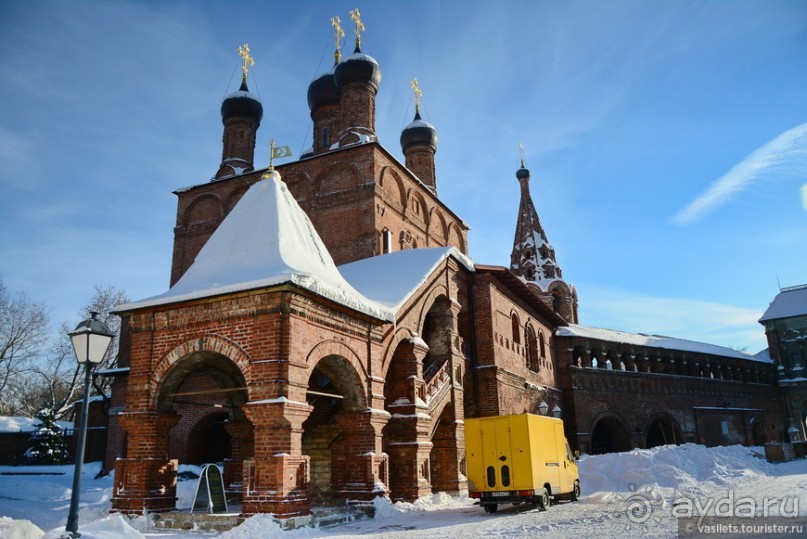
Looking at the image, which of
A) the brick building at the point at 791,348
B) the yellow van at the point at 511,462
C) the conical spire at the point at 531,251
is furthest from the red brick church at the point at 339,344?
the brick building at the point at 791,348

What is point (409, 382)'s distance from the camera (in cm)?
1366

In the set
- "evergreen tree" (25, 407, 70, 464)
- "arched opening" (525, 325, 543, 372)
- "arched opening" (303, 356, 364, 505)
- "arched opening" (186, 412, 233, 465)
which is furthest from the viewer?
"evergreen tree" (25, 407, 70, 464)

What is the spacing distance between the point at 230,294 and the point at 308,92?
18.8 m

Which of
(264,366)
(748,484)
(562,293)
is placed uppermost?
(562,293)

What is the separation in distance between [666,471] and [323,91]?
1930 cm

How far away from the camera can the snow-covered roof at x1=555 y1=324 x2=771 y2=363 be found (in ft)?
93.2

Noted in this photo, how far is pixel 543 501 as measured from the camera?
38.1 feet

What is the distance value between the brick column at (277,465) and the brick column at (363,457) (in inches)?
72.4

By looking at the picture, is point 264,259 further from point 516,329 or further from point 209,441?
point 209,441

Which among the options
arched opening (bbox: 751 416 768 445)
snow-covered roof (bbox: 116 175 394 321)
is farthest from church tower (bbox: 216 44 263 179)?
arched opening (bbox: 751 416 768 445)

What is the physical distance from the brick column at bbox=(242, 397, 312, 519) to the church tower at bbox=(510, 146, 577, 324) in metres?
25.6

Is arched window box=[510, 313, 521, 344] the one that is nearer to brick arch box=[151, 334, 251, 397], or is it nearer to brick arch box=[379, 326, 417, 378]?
brick arch box=[379, 326, 417, 378]

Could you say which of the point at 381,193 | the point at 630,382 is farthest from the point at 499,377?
the point at 630,382

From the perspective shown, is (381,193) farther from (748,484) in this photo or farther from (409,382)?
(748,484)
